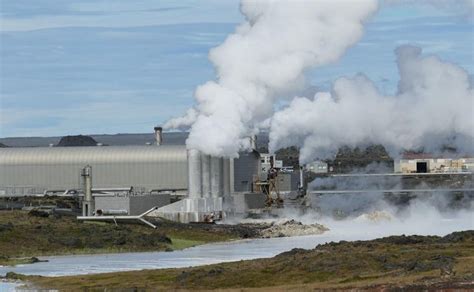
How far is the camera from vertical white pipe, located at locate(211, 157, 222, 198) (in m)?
124

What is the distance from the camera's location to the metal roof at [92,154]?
428 ft

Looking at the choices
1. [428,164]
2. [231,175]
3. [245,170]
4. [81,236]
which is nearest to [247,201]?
[231,175]

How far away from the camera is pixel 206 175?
124 meters

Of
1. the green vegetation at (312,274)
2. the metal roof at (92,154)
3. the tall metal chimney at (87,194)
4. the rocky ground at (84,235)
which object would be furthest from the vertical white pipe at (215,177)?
the green vegetation at (312,274)

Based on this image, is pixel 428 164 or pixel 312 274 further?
pixel 428 164

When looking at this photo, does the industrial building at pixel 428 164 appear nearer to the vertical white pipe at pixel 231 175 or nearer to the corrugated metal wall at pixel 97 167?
the vertical white pipe at pixel 231 175

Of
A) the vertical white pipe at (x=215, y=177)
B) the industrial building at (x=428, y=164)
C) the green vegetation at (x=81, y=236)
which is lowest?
the green vegetation at (x=81, y=236)

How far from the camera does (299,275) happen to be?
2482 inches

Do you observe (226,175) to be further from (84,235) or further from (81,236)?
(81,236)

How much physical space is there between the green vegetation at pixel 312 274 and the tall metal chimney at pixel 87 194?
47.0 m

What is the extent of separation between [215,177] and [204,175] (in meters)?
1.19

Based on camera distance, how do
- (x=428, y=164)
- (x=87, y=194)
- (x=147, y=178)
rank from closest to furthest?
(x=87, y=194)
(x=147, y=178)
(x=428, y=164)

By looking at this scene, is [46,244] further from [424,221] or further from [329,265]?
[424,221]

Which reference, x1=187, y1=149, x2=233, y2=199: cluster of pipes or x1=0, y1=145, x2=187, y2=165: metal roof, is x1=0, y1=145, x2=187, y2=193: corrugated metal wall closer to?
x1=0, y1=145, x2=187, y2=165: metal roof
